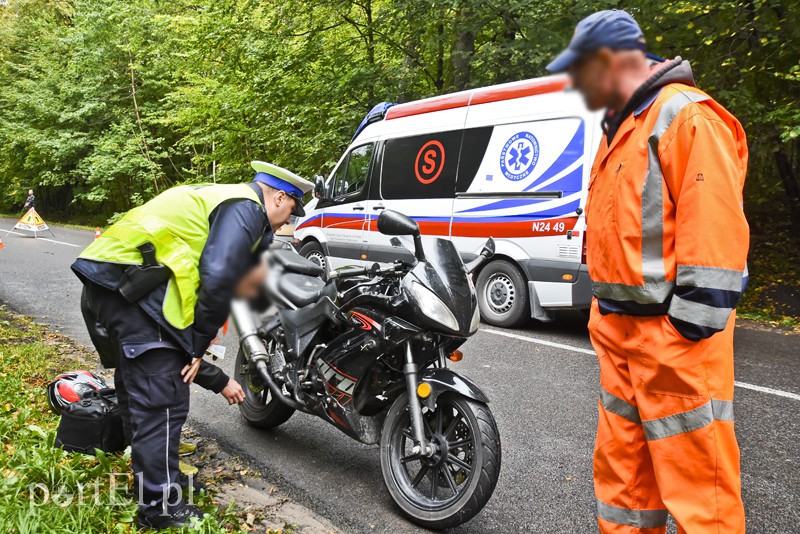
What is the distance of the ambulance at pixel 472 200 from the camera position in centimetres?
536

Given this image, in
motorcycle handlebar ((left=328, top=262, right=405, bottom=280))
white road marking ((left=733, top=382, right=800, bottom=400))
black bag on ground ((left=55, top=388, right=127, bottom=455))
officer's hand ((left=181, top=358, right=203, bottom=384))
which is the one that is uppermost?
motorcycle handlebar ((left=328, top=262, right=405, bottom=280))

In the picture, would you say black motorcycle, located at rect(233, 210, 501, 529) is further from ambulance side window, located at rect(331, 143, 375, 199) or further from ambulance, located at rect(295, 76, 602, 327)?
ambulance side window, located at rect(331, 143, 375, 199)

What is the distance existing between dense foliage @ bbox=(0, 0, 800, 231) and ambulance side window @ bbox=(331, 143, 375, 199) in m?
1.01

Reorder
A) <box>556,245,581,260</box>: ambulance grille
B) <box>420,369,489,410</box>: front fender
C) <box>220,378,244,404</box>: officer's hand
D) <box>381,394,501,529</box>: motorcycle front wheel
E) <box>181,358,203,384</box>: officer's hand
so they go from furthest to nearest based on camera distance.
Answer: <box>556,245,581,260</box>: ambulance grille, <box>220,378,244,404</box>: officer's hand, <box>420,369,489,410</box>: front fender, <box>381,394,501,529</box>: motorcycle front wheel, <box>181,358,203,384</box>: officer's hand

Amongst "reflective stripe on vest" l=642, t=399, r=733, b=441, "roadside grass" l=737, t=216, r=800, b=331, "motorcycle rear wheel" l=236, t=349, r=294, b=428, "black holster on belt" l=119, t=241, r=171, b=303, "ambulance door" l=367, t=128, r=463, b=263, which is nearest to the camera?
"reflective stripe on vest" l=642, t=399, r=733, b=441

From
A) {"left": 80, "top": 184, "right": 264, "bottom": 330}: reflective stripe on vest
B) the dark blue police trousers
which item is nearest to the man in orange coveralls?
{"left": 80, "top": 184, "right": 264, "bottom": 330}: reflective stripe on vest

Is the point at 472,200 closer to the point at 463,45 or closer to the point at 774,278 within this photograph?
the point at 463,45

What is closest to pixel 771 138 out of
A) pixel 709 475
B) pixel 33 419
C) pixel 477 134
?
pixel 477 134

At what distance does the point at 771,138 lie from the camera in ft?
19.6

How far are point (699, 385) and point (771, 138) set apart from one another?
5.28m

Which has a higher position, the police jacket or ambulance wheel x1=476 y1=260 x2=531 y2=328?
the police jacket

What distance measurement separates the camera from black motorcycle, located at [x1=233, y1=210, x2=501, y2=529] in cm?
266

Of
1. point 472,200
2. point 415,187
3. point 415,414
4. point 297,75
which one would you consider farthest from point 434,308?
point 297,75

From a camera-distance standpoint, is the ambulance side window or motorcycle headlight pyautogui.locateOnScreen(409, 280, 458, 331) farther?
the ambulance side window
